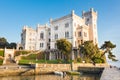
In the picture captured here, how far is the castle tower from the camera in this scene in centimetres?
6469

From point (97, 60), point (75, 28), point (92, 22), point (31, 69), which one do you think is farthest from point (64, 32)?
point (31, 69)

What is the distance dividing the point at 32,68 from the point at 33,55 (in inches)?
980

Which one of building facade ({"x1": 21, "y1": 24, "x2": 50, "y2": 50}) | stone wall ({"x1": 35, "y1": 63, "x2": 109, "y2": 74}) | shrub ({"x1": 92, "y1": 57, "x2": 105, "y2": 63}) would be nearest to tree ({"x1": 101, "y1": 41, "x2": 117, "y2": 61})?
shrub ({"x1": 92, "y1": 57, "x2": 105, "y2": 63})

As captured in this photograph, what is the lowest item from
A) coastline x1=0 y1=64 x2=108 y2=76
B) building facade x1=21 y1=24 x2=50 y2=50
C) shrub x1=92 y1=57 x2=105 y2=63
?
coastline x1=0 y1=64 x2=108 y2=76

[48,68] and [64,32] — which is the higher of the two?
[64,32]

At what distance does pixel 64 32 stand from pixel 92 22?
14440 mm

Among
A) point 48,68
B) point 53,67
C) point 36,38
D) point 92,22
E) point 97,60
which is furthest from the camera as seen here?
point 36,38

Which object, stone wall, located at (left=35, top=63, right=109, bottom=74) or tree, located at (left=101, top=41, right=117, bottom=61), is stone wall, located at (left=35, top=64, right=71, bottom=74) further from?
tree, located at (left=101, top=41, right=117, bottom=61)

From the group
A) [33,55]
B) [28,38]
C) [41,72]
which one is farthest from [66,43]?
[28,38]

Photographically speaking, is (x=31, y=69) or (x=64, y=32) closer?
(x=31, y=69)

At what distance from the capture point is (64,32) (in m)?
60.9

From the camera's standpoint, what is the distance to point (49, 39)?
70312 mm

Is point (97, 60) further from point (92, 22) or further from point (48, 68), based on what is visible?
point (48, 68)

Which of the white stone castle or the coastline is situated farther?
the white stone castle
